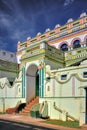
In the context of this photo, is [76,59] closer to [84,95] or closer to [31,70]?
[31,70]

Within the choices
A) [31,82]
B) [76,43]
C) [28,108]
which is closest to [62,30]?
[76,43]

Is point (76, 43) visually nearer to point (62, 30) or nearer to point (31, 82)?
point (62, 30)

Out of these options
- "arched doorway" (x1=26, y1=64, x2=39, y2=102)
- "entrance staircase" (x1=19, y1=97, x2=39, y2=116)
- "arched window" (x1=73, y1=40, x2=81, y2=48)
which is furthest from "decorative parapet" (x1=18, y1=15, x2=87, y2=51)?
"entrance staircase" (x1=19, y1=97, x2=39, y2=116)

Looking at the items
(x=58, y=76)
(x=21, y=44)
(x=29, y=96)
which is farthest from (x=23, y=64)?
(x=21, y=44)

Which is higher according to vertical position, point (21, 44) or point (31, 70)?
point (21, 44)

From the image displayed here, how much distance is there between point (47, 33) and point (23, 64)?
8298mm

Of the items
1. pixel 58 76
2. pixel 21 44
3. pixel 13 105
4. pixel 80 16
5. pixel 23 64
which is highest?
pixel 80 16

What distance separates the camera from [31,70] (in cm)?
2545

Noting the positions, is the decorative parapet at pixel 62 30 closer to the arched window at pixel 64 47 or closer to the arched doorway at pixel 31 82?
the arched window at pixel 64 47

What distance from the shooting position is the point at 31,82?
25578 mm

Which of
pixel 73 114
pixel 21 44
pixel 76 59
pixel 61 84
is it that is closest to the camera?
pixel 73 114

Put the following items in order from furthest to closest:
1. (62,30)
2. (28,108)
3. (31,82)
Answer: (62,30) → (31,82) → (28,108)

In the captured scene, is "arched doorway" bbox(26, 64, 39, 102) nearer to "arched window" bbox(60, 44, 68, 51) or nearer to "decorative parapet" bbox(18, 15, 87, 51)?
Answer: "arched window" bbox(60, 44, 68, 51)

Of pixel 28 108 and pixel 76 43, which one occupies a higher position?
pixel 76 43
